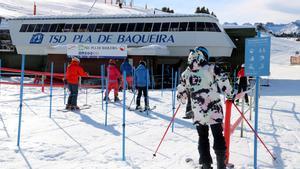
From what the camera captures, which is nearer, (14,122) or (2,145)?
(2,145)

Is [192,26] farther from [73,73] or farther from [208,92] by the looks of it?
[208,92]

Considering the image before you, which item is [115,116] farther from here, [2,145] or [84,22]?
[84,22]

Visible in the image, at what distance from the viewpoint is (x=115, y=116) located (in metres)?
11.2

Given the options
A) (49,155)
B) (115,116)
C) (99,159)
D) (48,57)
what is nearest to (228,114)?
(99,159)

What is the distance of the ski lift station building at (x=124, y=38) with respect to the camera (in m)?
27.0

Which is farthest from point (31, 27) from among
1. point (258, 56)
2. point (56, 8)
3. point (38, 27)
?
point (56, 8)

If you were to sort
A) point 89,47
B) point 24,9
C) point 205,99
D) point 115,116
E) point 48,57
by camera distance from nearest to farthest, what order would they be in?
1. point 205,99
2. point 115,116
3. point 89,47
4. point 48,57
5. point 24,9

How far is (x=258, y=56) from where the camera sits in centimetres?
608

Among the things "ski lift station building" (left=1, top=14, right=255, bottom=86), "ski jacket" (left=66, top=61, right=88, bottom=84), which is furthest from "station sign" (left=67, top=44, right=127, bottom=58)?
"ski jacket" (left=66, top=61, right=88, bottom=84)

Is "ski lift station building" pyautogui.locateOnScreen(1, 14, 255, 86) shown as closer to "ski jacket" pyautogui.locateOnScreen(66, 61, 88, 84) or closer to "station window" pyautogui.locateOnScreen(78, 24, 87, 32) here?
"station window" pyautogui.locateOnScreen(78, 24, 87, 32)

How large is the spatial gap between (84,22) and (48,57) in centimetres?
375

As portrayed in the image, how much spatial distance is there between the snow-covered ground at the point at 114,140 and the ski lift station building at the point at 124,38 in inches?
569

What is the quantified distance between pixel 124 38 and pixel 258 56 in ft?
76.3

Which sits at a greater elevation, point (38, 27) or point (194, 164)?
point (38, 27)
